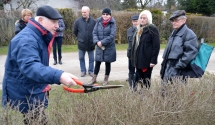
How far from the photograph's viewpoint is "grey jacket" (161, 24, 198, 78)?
3.75 m

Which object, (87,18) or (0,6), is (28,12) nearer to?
(87,18)

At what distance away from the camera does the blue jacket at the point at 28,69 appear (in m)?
2.04

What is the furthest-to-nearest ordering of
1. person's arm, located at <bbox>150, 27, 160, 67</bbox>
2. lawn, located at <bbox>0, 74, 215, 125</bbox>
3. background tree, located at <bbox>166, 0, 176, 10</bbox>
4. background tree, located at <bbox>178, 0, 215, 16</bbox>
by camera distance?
background tree, located at <bbox>166, 0, 176, 10</bbox>, background tree, located at <bbox>178, 0, 215, 16</bbox>, person's arm, located at <bbox>150, 27, 160, 67</bbox>, lawn, located at <bbox>0, 74, 215, 125</bbox>

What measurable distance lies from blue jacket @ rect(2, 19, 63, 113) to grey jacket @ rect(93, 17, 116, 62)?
333cm

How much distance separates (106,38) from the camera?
5746 mm

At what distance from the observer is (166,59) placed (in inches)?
157

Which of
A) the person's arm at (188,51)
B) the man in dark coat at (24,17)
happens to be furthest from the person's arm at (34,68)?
the man in dark coat at (24,17)

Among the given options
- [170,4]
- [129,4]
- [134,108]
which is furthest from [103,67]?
[170,4]

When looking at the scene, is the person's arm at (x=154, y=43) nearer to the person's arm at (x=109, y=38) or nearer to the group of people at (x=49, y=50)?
the group of people at (x=49, y=50)

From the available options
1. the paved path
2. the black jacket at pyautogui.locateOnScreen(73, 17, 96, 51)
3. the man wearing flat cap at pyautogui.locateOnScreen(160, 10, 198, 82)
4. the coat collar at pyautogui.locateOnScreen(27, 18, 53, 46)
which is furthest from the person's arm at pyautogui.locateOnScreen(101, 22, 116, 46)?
the coat collar at pyautogui.locateOnScreen(27, 18, 53, 46)

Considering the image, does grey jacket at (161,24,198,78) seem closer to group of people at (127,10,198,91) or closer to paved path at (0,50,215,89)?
group of people at (127,10,198,91)

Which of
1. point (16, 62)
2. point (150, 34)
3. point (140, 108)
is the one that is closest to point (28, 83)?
point (16, 62)

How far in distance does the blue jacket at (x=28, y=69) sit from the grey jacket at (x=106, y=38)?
3325 millimetres

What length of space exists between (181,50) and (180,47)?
1.8 inches
